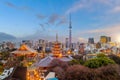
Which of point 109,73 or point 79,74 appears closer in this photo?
point 109,73

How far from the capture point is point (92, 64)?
12.5 metres

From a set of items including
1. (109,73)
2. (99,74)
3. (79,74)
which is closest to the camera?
(99,74)

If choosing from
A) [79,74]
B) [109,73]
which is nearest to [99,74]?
[109,73]

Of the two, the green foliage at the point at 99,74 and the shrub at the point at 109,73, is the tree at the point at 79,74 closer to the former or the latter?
the green foliage at the point at 99,74

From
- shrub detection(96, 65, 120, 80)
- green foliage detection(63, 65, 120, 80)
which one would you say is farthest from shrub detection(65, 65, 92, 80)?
shrub detection(96, 65, 120, 80)

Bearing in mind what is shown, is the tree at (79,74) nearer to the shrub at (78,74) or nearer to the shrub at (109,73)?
the shrub at (78,74)

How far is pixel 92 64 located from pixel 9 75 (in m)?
4.64

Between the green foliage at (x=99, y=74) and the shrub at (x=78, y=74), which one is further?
the shrub at (x=78, y=74)

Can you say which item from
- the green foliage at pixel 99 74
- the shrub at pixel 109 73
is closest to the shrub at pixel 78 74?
the green foliage at pixel 99 74

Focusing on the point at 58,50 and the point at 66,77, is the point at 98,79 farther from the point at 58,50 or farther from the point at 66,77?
the point at 58,50

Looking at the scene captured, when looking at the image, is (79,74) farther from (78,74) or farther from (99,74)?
(99,74)

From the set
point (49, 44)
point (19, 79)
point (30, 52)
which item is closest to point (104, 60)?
point (19, 79)

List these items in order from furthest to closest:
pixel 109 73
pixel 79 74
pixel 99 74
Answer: pixel 79 74, pixel 109 73, pixel 99 74

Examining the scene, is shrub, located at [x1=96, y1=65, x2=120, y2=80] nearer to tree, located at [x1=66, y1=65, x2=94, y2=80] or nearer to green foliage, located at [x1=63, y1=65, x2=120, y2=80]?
green foliage, located at [x1=63, y1=65, x2=120, y2=80]
